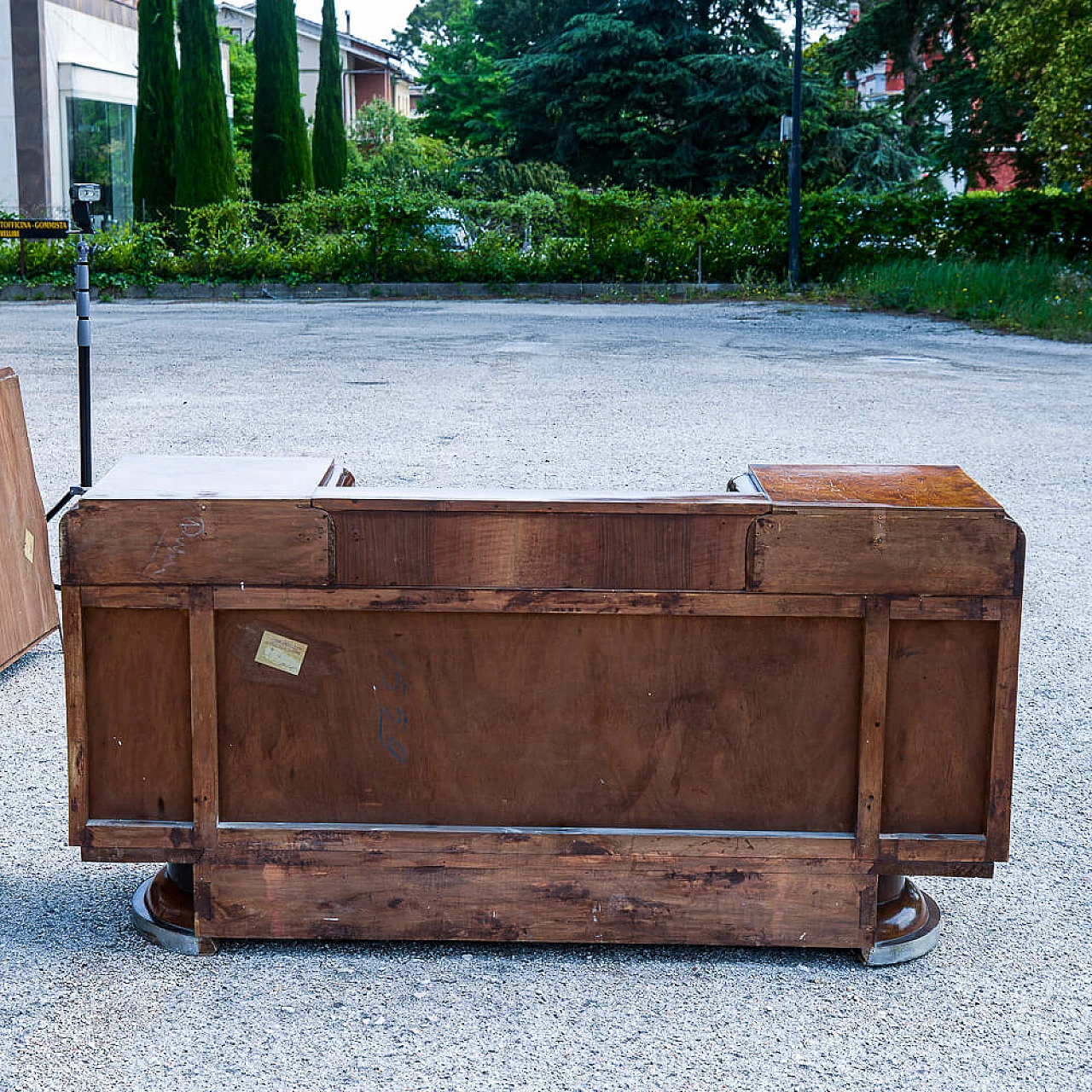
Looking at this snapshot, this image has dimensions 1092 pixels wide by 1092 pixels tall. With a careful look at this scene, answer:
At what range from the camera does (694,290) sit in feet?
84.1

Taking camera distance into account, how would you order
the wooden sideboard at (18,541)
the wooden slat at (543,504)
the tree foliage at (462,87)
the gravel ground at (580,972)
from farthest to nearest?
the tree foliage at (462,87) < the wooden sideboard at (18,541) < the wooden slat at (543,504) < the gravel ground at (580,972)

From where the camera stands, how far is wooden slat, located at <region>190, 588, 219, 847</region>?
130 inches

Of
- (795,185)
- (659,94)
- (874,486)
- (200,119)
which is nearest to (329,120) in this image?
(200,119)

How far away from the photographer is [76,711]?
335 cm

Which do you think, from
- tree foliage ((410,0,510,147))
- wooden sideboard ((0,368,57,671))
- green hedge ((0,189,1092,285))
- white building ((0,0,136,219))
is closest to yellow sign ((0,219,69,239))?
wooden sideboard ((0,368,57,671))

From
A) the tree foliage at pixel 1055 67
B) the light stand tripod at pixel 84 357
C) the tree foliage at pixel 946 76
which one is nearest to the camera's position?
the light stand tripod at pixel 84 357

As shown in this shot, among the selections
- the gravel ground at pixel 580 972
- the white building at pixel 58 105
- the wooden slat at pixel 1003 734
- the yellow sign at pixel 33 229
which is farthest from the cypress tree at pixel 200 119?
the wooden slat at pixel 1003 734

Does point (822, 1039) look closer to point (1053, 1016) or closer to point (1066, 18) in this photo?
point (1053, 1016)

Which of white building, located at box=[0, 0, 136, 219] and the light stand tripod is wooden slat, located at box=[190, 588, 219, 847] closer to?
the light stand tripod

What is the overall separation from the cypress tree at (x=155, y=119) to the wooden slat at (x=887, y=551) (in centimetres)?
2816

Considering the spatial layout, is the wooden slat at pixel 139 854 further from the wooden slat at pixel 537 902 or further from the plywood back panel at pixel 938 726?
the plywood back panel at pixel 938 726

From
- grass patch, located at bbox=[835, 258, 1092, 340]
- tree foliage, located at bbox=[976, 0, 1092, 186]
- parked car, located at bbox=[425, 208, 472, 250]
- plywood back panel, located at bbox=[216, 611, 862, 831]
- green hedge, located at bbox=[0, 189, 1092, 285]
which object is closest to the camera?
plywood back panel, located at bbox=[216, 611, 862, 831]

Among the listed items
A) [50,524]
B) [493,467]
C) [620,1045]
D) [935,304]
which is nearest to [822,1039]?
[620,1045]

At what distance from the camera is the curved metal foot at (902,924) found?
3410 mm
